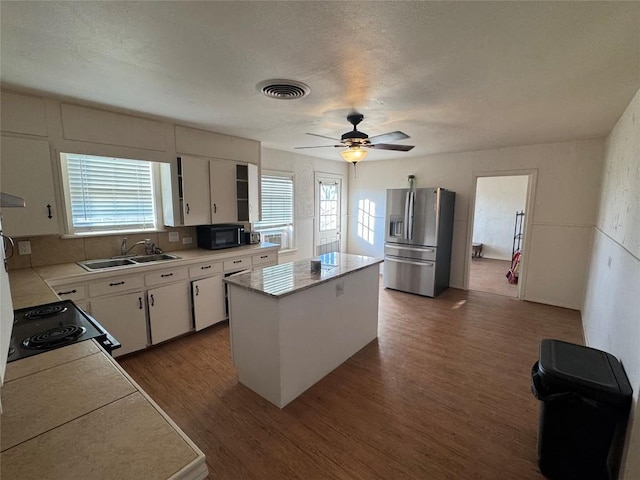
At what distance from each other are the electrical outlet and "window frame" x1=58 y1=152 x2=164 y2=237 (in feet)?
0.92

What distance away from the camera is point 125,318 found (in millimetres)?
2795

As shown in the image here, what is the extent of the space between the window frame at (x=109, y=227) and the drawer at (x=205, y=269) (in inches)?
29.7

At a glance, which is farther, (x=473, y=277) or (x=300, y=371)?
(x=473, y=277)

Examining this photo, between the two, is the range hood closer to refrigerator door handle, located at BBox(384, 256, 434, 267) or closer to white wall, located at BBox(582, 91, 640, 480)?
white wall, located at BBox(582, 91, 640, 480)

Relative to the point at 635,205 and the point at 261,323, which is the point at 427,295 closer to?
the point at 635,205

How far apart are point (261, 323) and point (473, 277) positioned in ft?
17.5

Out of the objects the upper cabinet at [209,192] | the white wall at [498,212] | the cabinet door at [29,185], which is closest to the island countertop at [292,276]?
the upper cabinet at [209,192]

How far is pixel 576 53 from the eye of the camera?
1719 mm

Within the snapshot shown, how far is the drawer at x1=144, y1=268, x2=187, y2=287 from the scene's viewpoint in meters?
2.93

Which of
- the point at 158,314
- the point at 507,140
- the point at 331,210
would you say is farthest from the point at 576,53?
the point at 331,210

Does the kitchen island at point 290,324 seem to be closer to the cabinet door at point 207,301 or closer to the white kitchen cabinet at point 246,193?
the cabinet door at point 207,301

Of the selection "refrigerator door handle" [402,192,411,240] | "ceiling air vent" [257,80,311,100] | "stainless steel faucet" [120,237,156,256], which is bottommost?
"stainless steel faucet" [120,237,156,256]

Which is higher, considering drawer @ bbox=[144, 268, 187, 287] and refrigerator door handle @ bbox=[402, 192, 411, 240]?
refrigerator door handle @ bbox=[402, 192, 411, 240]

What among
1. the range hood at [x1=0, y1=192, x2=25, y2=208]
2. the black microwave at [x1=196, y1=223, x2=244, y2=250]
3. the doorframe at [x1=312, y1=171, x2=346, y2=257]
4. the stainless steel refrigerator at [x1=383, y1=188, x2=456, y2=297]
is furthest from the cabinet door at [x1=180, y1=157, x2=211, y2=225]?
the stainless steel refrigerator at [x1=383, y1=188, x2=456, y2=297]
